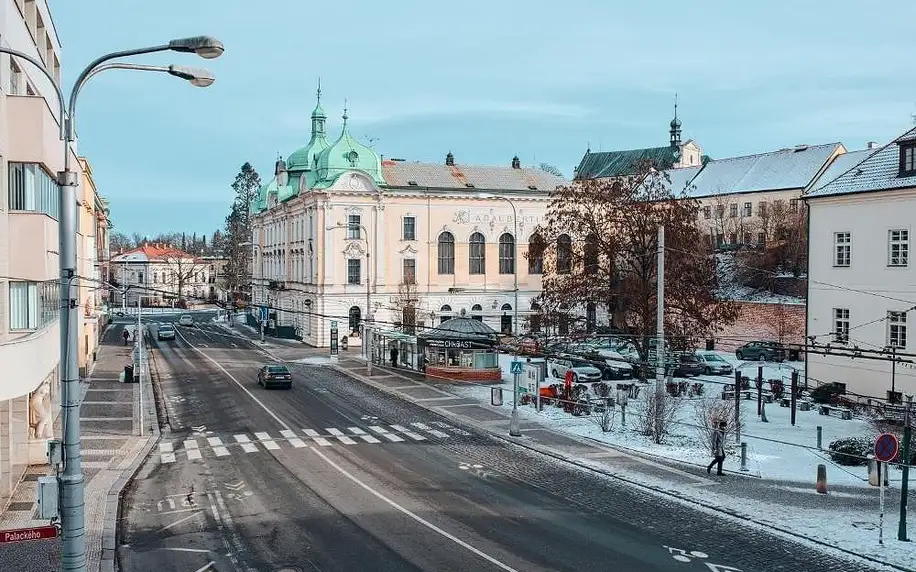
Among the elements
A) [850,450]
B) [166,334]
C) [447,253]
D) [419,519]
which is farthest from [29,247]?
[166,334]

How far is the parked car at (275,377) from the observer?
41.4 meters

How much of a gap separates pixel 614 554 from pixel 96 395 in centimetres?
2942

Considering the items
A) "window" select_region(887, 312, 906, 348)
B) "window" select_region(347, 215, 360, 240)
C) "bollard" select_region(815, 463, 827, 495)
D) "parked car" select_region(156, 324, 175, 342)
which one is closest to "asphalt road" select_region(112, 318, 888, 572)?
"bollard" select_region(815, 463, 827, 495)

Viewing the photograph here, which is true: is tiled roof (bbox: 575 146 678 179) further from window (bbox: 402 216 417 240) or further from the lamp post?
the lamp post

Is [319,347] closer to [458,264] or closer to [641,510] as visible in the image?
[458,264]

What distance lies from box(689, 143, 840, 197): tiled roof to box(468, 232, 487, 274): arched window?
25680mm

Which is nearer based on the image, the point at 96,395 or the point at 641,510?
the point at 641,510

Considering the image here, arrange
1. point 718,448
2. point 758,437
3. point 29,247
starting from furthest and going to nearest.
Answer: point 758,437, point 718,448, point 29,247

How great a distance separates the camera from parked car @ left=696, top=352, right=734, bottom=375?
45.7 meters

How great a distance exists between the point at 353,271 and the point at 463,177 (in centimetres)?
1228

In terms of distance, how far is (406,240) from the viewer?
6525 cm

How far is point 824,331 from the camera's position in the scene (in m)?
37.4

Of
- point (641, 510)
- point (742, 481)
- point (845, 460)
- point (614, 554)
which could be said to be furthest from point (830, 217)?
point (614, 554)

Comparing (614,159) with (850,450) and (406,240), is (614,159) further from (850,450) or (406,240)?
(850,450)
